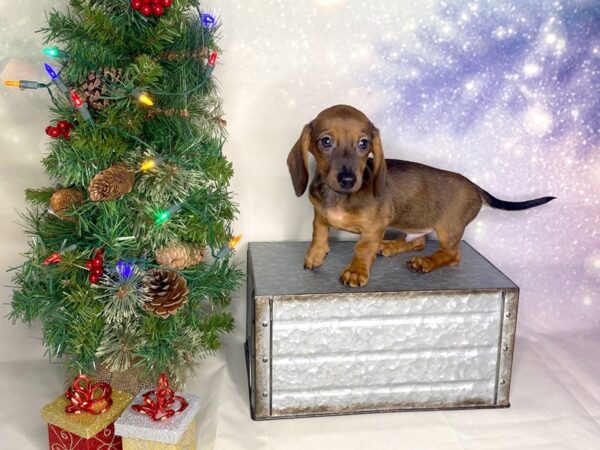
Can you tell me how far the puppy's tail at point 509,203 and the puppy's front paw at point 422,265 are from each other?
0.90 feet

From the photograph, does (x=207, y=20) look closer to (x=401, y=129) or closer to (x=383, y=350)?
(x=401, y=129)

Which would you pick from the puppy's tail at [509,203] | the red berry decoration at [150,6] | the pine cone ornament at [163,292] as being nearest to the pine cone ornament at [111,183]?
the pine cone ornament at [163,292]

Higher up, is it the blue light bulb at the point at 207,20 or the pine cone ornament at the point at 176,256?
the blue light bulb at the point at 207,20

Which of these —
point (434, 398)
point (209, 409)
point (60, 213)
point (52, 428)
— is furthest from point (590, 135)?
point (52, 428)

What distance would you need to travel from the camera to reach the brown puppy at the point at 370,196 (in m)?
1.66

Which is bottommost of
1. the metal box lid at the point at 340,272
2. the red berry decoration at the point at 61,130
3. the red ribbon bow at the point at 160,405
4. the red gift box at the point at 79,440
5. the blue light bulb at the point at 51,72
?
the red gift box at the point at 79,440

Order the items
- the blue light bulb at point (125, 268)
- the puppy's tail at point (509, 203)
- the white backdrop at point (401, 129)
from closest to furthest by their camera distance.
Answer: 1. the blue light bulb at point (125, 268)
2. the white backdrop at point (401, 129)
3. the puppy's tail at point (509, 203)

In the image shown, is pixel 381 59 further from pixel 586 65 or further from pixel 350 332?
pixel 350 332

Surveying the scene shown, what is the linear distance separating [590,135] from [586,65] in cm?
21

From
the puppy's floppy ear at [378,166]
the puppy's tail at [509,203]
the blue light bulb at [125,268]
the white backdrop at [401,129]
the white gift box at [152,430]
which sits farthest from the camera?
the puppy's tail at [509,203]

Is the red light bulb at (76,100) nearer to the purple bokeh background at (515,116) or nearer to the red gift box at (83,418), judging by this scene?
the red gift box at (83,418)

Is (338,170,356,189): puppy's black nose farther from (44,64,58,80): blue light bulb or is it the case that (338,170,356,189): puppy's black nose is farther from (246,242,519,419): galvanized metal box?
(44,64,58,80): blue light bulb

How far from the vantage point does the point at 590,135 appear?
2.13m

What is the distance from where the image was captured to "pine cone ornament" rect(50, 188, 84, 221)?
5.12 ft
